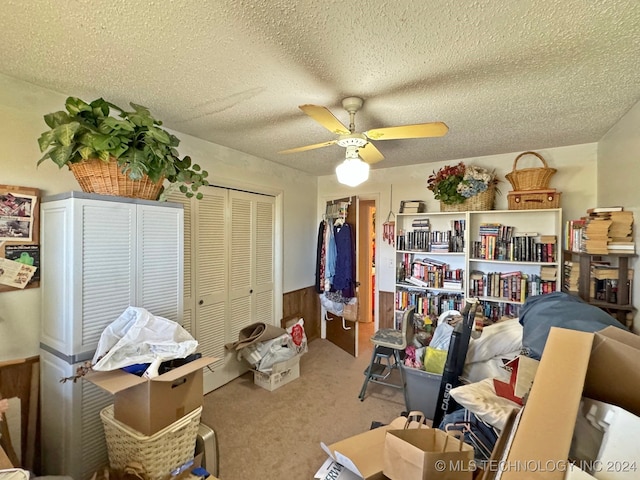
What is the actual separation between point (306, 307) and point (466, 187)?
8.02 ft

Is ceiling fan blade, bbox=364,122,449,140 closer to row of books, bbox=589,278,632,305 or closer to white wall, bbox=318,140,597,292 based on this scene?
row of books, bbox=589,278,632,305

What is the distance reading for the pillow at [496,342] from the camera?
2070mm

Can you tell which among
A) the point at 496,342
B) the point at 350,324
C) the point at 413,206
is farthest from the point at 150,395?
the point at 413,206

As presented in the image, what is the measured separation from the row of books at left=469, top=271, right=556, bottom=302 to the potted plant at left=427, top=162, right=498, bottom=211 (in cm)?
71

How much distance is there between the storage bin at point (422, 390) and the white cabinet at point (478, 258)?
3.56 feet

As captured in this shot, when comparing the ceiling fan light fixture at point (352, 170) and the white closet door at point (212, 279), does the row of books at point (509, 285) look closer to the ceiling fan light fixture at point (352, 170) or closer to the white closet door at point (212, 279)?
the ceiling fan light fixture at point (352, 170)

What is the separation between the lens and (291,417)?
7.87 ft

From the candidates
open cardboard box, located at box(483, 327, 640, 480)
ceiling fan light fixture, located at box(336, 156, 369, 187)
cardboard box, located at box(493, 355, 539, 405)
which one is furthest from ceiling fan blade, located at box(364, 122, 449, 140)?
cardboard box, located at box(493, 355, 539, 405)

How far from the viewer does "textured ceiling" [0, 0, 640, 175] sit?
3.77ft

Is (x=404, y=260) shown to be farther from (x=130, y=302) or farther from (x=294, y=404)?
(x=130, y=302)

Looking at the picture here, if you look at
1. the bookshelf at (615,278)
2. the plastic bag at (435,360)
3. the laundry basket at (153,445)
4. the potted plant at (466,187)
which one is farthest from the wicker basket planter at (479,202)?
the laundry basket at (153,445)

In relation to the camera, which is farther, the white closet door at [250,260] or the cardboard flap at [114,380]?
the white closet door at [250,260]

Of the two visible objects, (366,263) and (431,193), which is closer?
(431,193)

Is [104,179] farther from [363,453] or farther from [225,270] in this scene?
[363,453]
